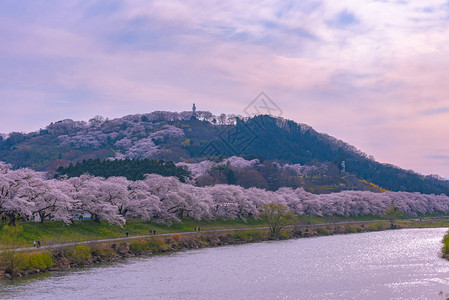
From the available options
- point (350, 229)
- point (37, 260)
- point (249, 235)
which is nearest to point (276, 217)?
point (249, 235)

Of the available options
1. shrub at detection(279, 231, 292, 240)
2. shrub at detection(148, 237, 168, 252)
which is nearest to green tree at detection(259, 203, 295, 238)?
shrub at detection(279, 231, 292, 240)

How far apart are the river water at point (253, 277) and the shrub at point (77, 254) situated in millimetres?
2100

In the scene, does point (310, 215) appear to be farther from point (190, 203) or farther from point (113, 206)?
point (113, 206)

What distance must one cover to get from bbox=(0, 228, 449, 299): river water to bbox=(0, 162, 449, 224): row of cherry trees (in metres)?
13.8

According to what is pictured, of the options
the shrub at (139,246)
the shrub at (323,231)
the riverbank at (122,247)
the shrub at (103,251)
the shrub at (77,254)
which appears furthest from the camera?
the shrub at (323,231)

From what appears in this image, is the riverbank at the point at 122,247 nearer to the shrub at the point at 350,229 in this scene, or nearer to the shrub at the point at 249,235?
the shrub at the point at 249,235

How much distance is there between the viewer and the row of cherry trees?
60.2m

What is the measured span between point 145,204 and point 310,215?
185 ft

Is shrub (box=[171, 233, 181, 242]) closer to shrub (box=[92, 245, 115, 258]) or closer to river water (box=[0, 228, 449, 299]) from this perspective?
river water (box=[0, 228, 449, 299])

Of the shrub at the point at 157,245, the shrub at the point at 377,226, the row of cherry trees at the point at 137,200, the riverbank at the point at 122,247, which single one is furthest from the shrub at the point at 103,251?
the shrub at the point at 377,226

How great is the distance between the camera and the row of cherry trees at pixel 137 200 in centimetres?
6019

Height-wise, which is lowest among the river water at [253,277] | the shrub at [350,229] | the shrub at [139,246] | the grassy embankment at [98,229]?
the river water at [253,277]

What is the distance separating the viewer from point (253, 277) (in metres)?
47.3

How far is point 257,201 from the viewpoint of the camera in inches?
4267
